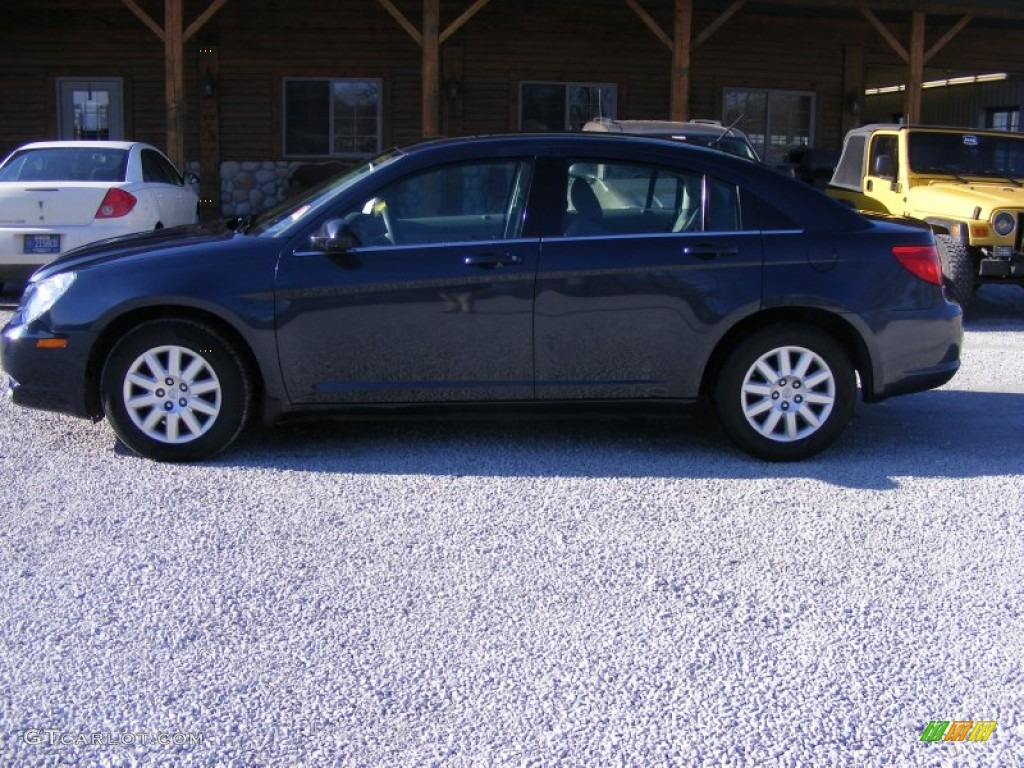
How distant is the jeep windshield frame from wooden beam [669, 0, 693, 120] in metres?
3.91

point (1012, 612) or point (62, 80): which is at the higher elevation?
point (62, 80)

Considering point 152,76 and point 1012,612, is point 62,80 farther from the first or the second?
point 1012,612

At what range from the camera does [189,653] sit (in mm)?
3539

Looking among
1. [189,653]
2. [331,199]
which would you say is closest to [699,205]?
[331,199]

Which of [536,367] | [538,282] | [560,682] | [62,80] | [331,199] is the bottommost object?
[560,682]

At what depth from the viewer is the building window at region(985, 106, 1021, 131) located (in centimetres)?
2333

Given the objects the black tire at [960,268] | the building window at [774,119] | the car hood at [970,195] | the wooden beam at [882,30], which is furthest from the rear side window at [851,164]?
the building window at [774,119]

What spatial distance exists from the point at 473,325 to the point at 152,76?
14.1m

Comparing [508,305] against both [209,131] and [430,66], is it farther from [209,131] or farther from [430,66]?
[209,131]

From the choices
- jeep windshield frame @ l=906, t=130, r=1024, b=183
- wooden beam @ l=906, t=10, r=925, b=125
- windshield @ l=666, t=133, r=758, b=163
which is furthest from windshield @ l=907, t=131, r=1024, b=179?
wooden beam @ l=906, t=10, r=925, b=125

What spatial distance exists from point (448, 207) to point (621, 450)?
1507mm

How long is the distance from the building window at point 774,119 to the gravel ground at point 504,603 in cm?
1386

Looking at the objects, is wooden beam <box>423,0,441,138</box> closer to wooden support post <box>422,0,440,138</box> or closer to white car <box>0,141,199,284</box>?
wooden support post <box>422,0,440,138</box>

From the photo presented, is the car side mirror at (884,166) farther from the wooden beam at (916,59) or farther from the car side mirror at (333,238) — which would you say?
the car side mirror at (333,238)
